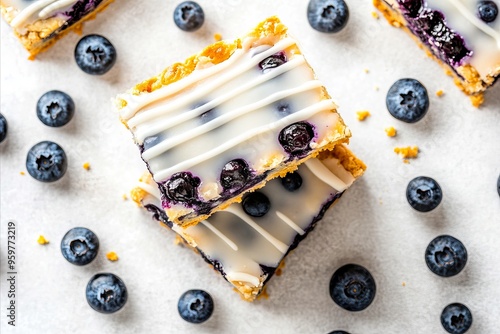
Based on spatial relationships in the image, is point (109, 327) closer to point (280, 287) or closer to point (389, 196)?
point (280, 287)

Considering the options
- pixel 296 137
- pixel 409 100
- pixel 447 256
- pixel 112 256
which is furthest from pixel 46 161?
pixel 447 256

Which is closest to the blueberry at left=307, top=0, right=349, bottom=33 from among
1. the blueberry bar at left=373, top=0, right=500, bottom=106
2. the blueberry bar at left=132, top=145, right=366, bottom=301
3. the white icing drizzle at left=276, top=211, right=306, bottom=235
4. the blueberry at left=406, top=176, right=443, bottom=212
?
the blueberry bar at left=373, top=0, right=500, bottom=106

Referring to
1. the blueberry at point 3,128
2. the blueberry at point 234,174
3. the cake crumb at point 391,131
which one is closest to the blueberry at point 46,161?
the blueberry at point 3,128

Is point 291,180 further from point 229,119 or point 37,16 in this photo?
point 37,16

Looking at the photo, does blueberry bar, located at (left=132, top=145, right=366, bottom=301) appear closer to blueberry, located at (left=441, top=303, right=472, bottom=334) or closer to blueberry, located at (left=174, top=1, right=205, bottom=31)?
blueberry, located at (left=441, top=303, right=472, bottom=334)

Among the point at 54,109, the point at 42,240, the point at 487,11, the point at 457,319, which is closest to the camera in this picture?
the point at 487,11

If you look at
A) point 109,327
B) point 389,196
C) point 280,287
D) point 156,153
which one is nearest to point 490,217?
point 389,196
